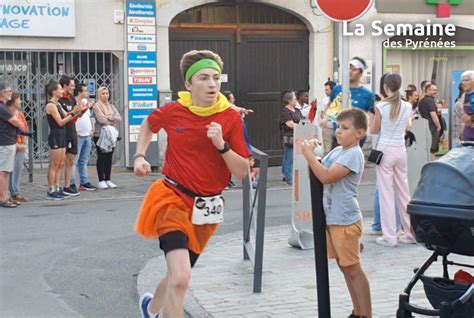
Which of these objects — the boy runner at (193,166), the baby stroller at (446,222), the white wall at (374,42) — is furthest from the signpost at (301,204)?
the white wall at (374,42)

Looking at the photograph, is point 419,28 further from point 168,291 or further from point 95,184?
point 168,291

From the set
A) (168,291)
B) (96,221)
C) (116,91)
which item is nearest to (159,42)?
(116,91)

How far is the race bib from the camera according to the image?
557cm

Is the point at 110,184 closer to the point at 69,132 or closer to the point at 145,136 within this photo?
the point at 69,132

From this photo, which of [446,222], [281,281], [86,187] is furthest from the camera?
[86,187]

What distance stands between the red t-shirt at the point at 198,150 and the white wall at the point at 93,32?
1213 centimetres

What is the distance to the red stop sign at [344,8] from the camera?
773cm

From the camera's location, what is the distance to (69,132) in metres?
14.1

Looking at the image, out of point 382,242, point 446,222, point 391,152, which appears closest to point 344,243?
point 446,222

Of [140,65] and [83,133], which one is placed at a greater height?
[140,65]

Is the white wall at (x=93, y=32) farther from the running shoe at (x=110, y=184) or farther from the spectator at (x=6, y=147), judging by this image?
the spectator at (x=6, y=147)

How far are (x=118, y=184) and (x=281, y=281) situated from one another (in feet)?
28.7

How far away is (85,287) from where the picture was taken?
7.87 m

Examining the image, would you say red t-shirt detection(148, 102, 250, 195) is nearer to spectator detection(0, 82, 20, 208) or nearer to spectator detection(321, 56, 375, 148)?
spectator detection(321, 56, 375, 148)
